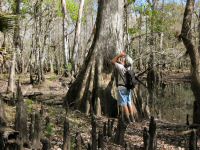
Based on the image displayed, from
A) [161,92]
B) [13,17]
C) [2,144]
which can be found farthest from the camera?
[161,92]

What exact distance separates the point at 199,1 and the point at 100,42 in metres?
22.3

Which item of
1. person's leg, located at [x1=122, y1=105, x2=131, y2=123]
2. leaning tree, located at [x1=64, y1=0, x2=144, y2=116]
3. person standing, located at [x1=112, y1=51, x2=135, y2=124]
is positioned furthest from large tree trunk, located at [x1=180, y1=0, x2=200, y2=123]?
leaning tree, located at [x1=64, y1=0, x2=144, y2=116]

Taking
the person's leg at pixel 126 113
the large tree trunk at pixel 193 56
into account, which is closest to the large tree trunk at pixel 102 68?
the person's leg at pixel 126 113

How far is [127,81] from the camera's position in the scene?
8.77m

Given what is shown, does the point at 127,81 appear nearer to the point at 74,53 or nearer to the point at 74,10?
the point at 74,53

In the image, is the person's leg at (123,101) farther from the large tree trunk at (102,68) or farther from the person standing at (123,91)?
the large tree trunk at (102,68)

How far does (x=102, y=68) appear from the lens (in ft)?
33.9

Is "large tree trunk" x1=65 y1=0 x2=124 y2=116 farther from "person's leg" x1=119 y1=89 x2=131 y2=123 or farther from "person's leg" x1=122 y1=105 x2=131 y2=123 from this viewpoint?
"person's leg" x1=119 y1=89 x2=131 y2=123

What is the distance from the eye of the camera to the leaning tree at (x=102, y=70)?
396 inches

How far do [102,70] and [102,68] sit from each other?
52mm

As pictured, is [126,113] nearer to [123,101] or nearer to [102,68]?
[123,101]

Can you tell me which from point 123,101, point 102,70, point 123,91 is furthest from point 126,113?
point 102,70

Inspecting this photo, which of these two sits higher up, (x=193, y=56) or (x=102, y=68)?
(x=193, y=56)

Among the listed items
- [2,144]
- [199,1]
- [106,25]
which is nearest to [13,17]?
[2,144]
